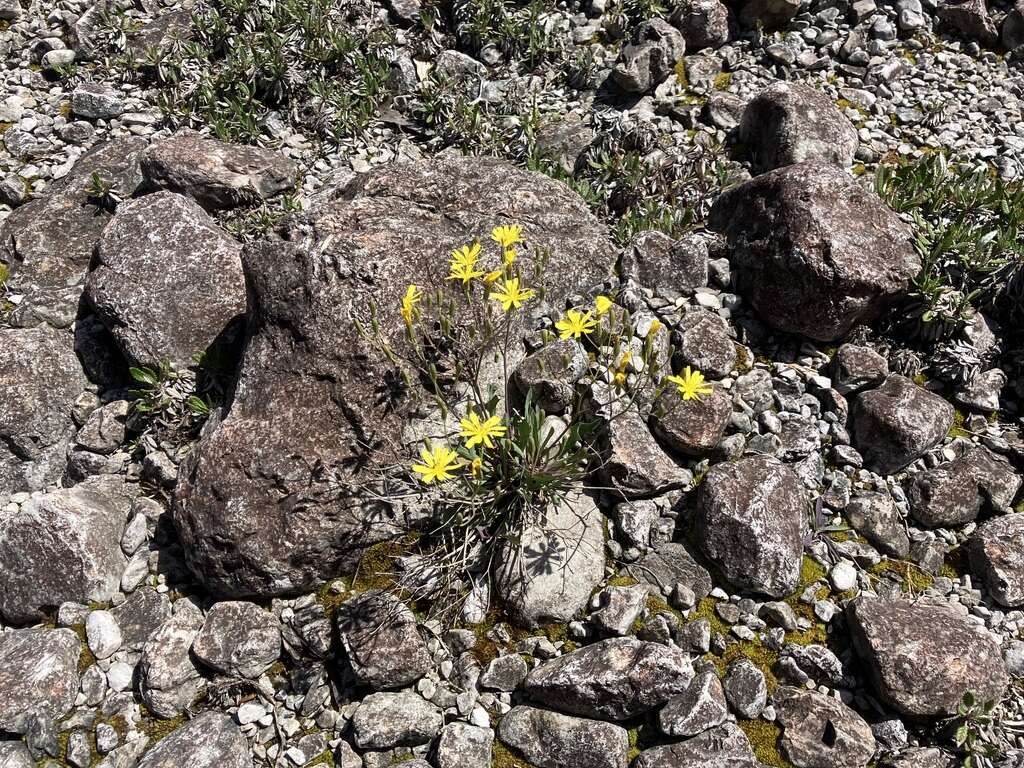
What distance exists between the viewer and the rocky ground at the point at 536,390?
3.63 m

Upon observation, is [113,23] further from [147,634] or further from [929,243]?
[929,243]

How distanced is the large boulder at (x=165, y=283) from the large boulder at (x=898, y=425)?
4093mm

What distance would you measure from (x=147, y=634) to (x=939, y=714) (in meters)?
3.98

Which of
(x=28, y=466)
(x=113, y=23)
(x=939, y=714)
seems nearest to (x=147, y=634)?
(x=28, y=466)

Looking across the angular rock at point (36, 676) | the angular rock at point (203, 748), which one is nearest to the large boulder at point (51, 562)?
the angular rock at point (36, 676)

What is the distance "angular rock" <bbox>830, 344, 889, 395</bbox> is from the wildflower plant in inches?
43.1

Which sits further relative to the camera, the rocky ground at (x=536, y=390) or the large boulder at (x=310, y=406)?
the large boulder at (x=310, y=406)

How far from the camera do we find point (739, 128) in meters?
6.51

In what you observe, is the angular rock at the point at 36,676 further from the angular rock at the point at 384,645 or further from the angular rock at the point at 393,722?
the angular rock at the point at 393,722

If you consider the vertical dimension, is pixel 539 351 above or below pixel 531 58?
below

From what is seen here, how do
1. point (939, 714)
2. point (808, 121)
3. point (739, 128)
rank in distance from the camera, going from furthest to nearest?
1. point (739, 128)
2. point (808, 121)
3. point (939, 714)

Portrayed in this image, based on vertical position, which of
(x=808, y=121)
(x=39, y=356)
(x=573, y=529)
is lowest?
(x=39, y=356)

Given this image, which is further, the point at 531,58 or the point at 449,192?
the point at 531,58

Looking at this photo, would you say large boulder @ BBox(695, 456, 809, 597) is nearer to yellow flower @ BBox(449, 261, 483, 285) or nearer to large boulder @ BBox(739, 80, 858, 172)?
yellow flower @ BBox(449, 261, 483, 285)
